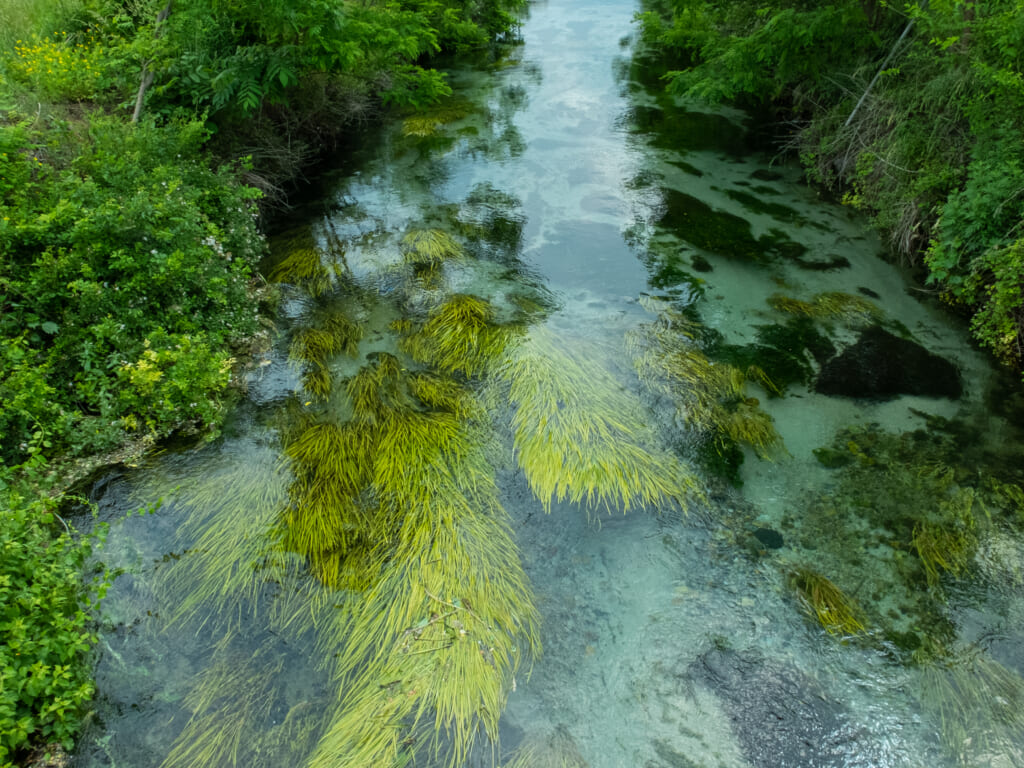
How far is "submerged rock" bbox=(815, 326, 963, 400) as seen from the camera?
4469 millimetres

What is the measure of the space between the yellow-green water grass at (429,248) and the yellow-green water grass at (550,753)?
4.85m

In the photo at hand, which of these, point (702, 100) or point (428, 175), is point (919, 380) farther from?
point (702, 100)

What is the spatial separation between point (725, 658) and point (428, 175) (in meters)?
7.44

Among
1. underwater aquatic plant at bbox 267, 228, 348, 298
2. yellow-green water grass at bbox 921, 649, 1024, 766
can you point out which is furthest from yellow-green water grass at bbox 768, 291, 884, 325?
underwater aquatic plant at bbox 267, 228, 348, 298

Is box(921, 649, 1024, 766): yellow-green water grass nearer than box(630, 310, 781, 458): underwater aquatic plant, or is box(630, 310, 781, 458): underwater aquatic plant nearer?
box(921, 649, 1024, 766): yellow-green water grass

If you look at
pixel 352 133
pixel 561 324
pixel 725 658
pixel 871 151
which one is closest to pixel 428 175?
pixel 352 133

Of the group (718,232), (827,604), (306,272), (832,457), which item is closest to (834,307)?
(718,232)

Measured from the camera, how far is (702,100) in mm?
10305

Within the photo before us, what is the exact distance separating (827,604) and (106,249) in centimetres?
536

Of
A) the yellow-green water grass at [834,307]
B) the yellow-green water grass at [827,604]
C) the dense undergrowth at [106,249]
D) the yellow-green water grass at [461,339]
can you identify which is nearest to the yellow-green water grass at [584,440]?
the yellow-green water grass at [461,339]

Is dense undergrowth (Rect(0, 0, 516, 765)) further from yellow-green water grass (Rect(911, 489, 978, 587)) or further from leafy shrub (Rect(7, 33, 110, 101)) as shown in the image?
yellow-green water grass (Rect(911, 489, 978, 587))

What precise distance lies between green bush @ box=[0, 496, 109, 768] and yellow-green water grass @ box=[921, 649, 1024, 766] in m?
4.03

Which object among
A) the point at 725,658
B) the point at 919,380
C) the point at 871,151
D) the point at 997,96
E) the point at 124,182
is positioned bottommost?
the point at 725,658

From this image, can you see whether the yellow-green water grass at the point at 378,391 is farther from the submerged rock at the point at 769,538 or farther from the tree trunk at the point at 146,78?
the tree trunk at the point at 146,78
